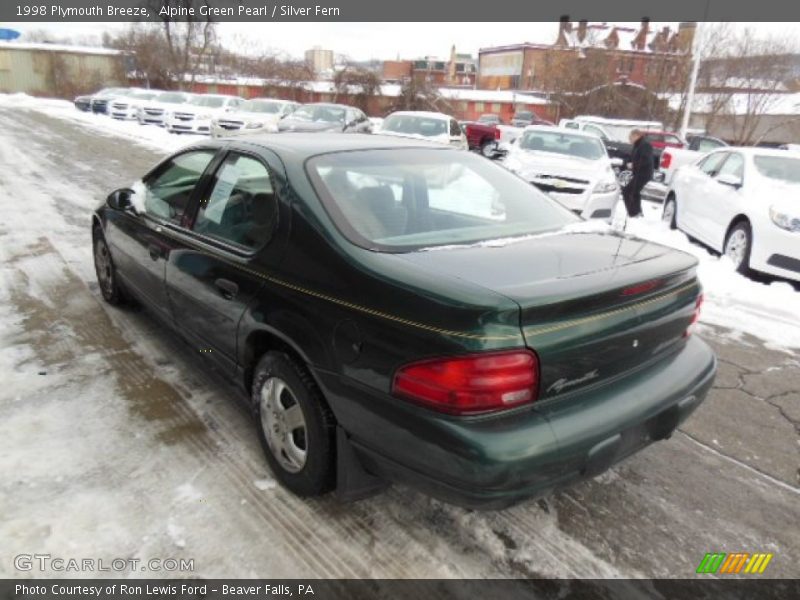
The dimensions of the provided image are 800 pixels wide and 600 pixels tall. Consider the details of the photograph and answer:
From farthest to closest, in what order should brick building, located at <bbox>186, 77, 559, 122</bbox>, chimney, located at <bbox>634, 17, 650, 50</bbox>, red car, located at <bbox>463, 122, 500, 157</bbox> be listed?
chimney, located at <bbox>634, 17, 650, 50</bbox> → brick building, located at <bbox>186, 77, 559, 122</bbox> → red car, located at <bbox>463, 122, 500, 157</bbox>

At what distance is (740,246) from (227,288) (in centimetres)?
627

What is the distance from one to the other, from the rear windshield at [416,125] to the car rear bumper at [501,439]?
40.6 ft

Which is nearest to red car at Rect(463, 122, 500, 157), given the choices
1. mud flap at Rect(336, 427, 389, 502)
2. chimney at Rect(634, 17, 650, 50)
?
mud flap at Rect(336, 427, 389, 502)

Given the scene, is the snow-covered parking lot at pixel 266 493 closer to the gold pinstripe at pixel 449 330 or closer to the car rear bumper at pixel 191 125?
the gold pinstripe at pixel 449 330

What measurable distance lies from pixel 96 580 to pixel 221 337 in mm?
1224

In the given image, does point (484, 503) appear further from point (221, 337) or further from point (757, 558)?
point (221, 337)

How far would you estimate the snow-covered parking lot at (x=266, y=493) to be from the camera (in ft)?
7.99

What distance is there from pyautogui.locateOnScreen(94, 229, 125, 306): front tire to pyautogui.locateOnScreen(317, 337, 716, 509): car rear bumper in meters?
3.14

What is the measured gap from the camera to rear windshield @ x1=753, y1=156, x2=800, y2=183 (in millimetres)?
7418

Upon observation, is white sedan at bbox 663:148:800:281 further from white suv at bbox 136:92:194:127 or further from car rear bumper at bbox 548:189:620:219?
white suv at bbox 136:92:194:127

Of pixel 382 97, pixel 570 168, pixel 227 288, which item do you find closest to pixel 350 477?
pixel 227 288

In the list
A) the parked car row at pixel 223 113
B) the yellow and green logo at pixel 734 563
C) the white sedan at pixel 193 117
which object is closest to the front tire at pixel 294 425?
the yellow and green logo at pixel 734 563

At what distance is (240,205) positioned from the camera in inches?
121

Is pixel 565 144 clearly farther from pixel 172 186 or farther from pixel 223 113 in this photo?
pixel 223 113
